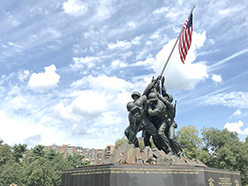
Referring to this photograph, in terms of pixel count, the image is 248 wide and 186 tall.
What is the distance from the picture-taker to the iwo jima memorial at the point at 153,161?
998 centimetres

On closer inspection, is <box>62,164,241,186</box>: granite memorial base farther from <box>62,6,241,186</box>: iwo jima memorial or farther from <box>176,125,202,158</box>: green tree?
<box>176,125,202,158</box>: green tree

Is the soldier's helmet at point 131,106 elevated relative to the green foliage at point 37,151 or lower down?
lower down

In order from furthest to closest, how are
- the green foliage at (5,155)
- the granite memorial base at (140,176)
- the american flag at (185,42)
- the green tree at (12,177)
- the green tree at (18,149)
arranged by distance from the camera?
1. the green tree at (18,149)
2. the green foliage at (5,155)
3. the green tree at (12,177)
4. the american flag at (185,42)
5. the granite memorial base at (140,176)

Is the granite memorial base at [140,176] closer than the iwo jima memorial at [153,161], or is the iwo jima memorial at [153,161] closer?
the granite memorial base at [140,176]

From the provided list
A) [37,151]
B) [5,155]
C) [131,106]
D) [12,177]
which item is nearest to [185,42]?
[131,106]

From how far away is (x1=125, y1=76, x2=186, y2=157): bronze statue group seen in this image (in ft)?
43.2

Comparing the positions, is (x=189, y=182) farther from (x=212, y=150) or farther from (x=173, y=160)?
(x=212, y=150)

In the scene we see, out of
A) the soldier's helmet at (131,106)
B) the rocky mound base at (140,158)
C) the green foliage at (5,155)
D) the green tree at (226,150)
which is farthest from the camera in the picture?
the green foliage at (5,155)

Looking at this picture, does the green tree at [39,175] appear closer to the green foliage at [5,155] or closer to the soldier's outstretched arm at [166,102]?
the green foliage at [5,155]

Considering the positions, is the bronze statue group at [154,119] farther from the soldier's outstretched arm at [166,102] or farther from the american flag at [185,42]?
the american flag at [185,42]

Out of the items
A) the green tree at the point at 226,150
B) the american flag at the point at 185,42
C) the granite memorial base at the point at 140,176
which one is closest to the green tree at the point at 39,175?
the green tree at the point at 226,150

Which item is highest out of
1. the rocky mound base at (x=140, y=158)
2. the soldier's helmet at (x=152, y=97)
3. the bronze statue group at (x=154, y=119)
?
the soldier's helmet at (x=152, y=97)

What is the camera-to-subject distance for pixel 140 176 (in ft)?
32.7

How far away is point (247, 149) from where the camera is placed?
105 feet
